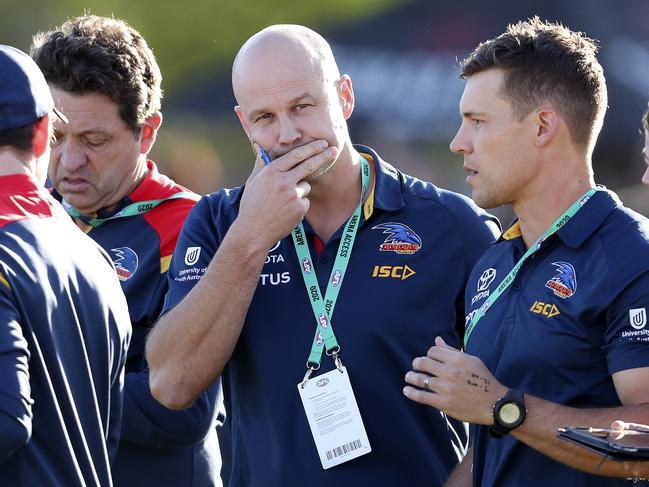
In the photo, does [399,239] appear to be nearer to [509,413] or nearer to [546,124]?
[546,124]

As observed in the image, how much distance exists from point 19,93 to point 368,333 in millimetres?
1417

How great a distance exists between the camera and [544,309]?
3.64 metres

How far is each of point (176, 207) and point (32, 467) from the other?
186cm

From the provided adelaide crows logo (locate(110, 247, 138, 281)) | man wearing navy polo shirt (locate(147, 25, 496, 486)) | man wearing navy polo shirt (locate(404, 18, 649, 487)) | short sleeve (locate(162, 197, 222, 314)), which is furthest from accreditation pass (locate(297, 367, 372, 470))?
adelaide crows logo (locate(110, 247, 138, 281))

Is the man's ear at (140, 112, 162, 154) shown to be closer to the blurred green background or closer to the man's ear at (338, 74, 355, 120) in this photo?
the man's ear at (338, 74, 355, 120)

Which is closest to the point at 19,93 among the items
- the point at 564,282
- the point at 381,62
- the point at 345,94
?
the point at 345,94

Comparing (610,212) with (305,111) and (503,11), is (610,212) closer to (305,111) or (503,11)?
(305,111)

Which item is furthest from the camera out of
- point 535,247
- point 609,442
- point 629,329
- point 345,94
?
point 345,94

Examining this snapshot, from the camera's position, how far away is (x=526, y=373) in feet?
11.9

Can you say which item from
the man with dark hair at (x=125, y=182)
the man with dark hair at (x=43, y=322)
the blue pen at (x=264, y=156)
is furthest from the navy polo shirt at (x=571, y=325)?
the man with dark hair at (x=125, y=182)

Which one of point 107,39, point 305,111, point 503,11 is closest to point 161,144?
point 503,11

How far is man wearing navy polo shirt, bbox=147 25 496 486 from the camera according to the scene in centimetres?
405

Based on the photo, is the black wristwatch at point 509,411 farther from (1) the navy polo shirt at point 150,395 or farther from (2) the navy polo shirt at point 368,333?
(1) the navy polo shirt at point 150,395

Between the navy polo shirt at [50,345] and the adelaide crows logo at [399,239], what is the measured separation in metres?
1.04
